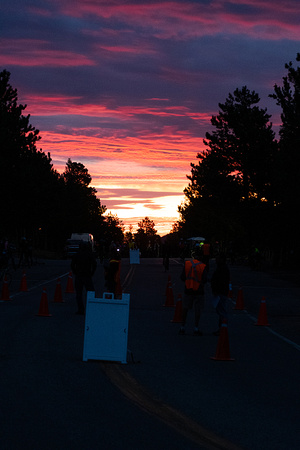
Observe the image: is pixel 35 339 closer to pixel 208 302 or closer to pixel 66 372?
pixel 66 372

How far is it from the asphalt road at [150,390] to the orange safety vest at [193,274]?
3.65 feet

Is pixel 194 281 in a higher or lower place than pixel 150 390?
higher

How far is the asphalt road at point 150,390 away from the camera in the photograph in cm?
764

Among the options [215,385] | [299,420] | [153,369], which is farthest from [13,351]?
[299,420]

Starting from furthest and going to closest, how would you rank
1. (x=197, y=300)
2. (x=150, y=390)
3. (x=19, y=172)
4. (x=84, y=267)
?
(x=19, y=172) → (x=84, y=267) → (x=197, y=300) → (x=150, y=390)

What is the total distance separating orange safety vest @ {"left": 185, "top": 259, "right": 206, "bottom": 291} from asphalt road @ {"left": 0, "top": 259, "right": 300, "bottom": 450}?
1111 mm

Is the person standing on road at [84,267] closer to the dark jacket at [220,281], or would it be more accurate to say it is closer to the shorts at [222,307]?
the dark jacket at [220,281]

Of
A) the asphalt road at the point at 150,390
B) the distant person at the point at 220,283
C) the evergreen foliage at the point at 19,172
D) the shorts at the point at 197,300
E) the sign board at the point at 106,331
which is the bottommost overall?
the asphalt road at the point at 150,390

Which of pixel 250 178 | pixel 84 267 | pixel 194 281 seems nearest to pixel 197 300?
pixel 194 281

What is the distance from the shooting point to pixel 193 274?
17453 millimetres

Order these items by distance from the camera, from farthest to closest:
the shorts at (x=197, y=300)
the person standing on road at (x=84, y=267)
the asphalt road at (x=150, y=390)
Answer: the person standing on road at (x=84, y=267) < the shorts at (x=197, y=300) < the asphalt road at (x=150, y=390)

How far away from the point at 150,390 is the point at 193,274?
725 centimetres

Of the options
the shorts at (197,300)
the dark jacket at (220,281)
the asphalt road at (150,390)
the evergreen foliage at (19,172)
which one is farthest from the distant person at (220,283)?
the evergreen foliage at (19,172)

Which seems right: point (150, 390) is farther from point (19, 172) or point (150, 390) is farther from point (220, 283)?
point (19, 172)
